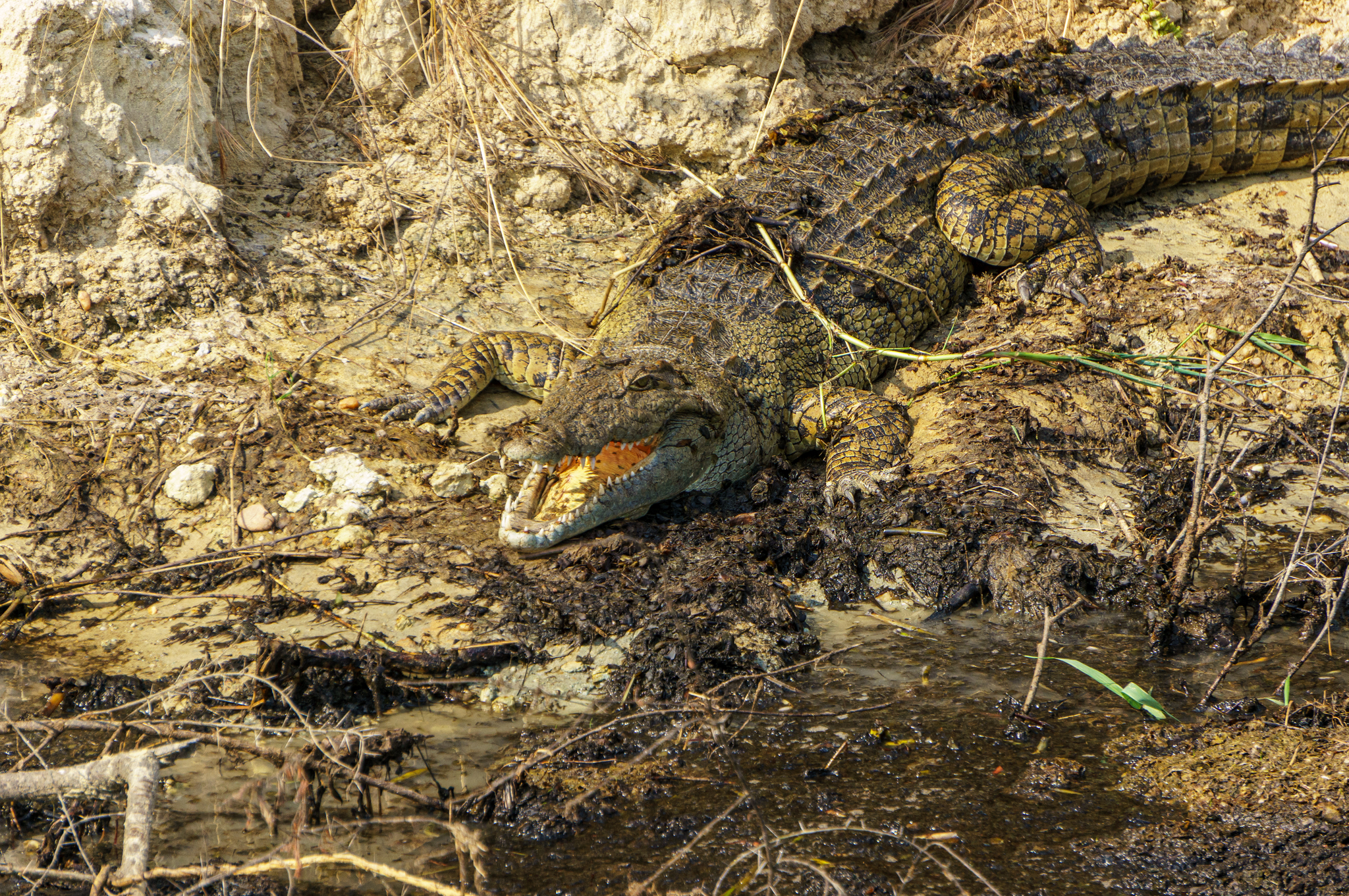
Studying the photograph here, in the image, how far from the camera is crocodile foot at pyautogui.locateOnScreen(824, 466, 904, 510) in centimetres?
389

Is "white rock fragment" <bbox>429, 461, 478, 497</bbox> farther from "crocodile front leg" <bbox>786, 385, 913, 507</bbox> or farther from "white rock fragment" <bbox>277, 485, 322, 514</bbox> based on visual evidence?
"crocodile front leg" <bbox>786, 385, 913, 507</bbox>

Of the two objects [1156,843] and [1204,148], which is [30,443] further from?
[1204,148]

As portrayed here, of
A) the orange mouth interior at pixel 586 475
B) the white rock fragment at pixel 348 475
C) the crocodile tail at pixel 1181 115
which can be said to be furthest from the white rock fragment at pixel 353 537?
the crocodile tail at pixel 1181 115

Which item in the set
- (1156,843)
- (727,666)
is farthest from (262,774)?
(1156,843)

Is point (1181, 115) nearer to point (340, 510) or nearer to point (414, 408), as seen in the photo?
point (414, 408)

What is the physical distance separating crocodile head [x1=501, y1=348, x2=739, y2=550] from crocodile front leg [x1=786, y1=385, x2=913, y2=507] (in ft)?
1.22

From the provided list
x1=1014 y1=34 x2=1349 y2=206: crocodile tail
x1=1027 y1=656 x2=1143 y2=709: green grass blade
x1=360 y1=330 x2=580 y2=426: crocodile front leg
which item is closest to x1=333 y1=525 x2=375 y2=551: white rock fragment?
x1=360 y1=330 x2=580 y2=426: crocodile front leg

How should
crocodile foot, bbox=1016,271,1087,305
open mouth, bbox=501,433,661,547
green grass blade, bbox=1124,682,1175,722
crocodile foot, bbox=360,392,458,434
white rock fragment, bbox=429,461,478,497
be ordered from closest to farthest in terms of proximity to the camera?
green grass blade, bbox=1124,682,1175,722, open mouth, bbox=501,433,661,547, white rock fragment, bbox=429,461,478,497, crocodile foot, bbox=360,392,458,434, crocodile foot, bbox=1016,271,1087,305

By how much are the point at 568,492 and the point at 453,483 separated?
1.47 ft

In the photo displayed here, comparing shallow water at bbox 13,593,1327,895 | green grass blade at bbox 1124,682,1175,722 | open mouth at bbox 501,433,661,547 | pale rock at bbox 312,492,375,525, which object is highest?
open mouth at bbox 501,433,661,547

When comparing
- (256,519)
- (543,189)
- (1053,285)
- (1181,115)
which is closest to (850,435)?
(1053,285)

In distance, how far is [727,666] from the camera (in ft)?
10.1

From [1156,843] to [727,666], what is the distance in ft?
4.05

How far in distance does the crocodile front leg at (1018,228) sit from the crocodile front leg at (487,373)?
83.8 inches
